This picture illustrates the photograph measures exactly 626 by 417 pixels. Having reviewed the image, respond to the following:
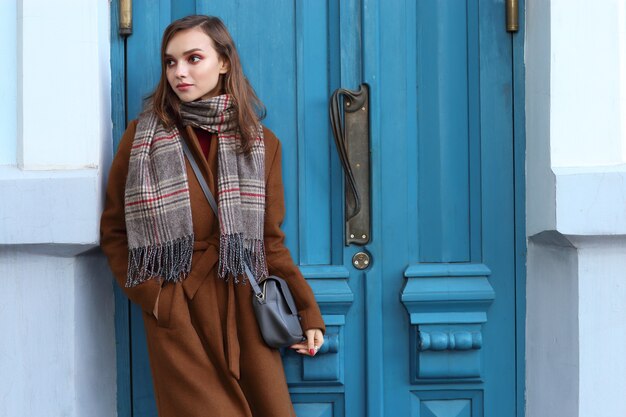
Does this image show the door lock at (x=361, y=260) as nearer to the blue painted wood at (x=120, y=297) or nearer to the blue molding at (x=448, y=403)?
the blue molding at (x=448, y=403)

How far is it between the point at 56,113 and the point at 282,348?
3.40 ft

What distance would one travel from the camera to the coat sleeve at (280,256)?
2.88 meters

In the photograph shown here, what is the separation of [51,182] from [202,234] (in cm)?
47

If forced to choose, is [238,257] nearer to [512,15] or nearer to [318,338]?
[318,338]

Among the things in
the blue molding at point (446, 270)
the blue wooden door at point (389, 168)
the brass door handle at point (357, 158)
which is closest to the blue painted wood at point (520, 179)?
the blue wooden door at point (389, 168)

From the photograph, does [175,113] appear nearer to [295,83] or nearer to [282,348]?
[295,83]

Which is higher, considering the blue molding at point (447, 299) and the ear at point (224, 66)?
the ear at point (224, 66)

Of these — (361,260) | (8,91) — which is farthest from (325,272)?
(8,91)

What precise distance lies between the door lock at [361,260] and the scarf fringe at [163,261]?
0.61m

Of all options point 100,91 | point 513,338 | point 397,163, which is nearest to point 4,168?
point 100,91

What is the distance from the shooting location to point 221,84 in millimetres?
2982

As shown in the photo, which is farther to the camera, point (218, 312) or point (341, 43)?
point (341, 43)

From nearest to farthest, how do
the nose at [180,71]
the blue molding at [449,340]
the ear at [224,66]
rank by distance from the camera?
the nose at [180,71], the ear at [224,66], the blue molding at [449,340]

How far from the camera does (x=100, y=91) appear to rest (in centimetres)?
295
